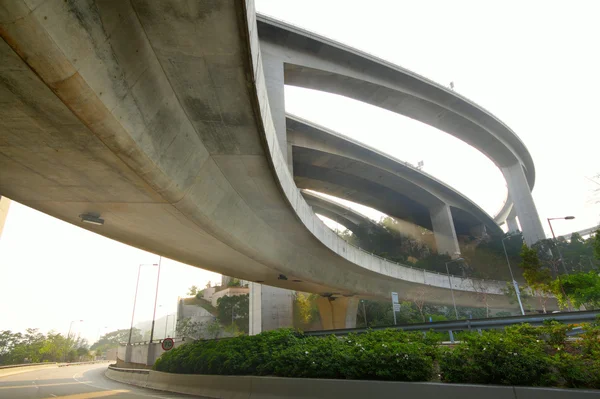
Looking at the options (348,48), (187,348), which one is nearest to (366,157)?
(348,48)

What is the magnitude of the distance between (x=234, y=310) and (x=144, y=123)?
7252cm

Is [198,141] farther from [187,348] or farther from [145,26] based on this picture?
[187,348]

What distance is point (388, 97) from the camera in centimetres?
3703

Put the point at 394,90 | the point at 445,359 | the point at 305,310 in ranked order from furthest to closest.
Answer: the point at 305,310, the point at 394,90, the point at 445,359

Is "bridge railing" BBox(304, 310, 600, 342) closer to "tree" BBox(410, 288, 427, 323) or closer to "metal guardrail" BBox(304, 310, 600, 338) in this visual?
"metal guardrail" BBox(304, 310, 600, 338)

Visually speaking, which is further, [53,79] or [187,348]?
[187,348]

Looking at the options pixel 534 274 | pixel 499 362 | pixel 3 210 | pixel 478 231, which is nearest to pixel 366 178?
pixel 534 274

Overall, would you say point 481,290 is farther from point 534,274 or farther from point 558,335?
point 558,335

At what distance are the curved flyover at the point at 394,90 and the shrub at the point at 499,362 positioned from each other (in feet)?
52.9

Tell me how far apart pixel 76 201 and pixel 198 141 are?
4.49 meters

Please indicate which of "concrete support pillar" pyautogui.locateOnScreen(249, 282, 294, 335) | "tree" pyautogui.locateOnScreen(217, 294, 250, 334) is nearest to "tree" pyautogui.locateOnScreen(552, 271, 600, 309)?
"concrete support pillar" pyautogui.locateOnScreen(249, 282, 294, 335)

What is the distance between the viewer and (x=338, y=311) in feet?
109

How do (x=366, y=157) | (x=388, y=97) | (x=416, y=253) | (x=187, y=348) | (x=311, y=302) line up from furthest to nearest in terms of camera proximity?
(x=416, y=253)
(x=311, y=302)
(x=366, y=157)
(x=388, y=97)
(x=187, y=348)

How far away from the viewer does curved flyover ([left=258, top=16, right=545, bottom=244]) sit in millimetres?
28656
